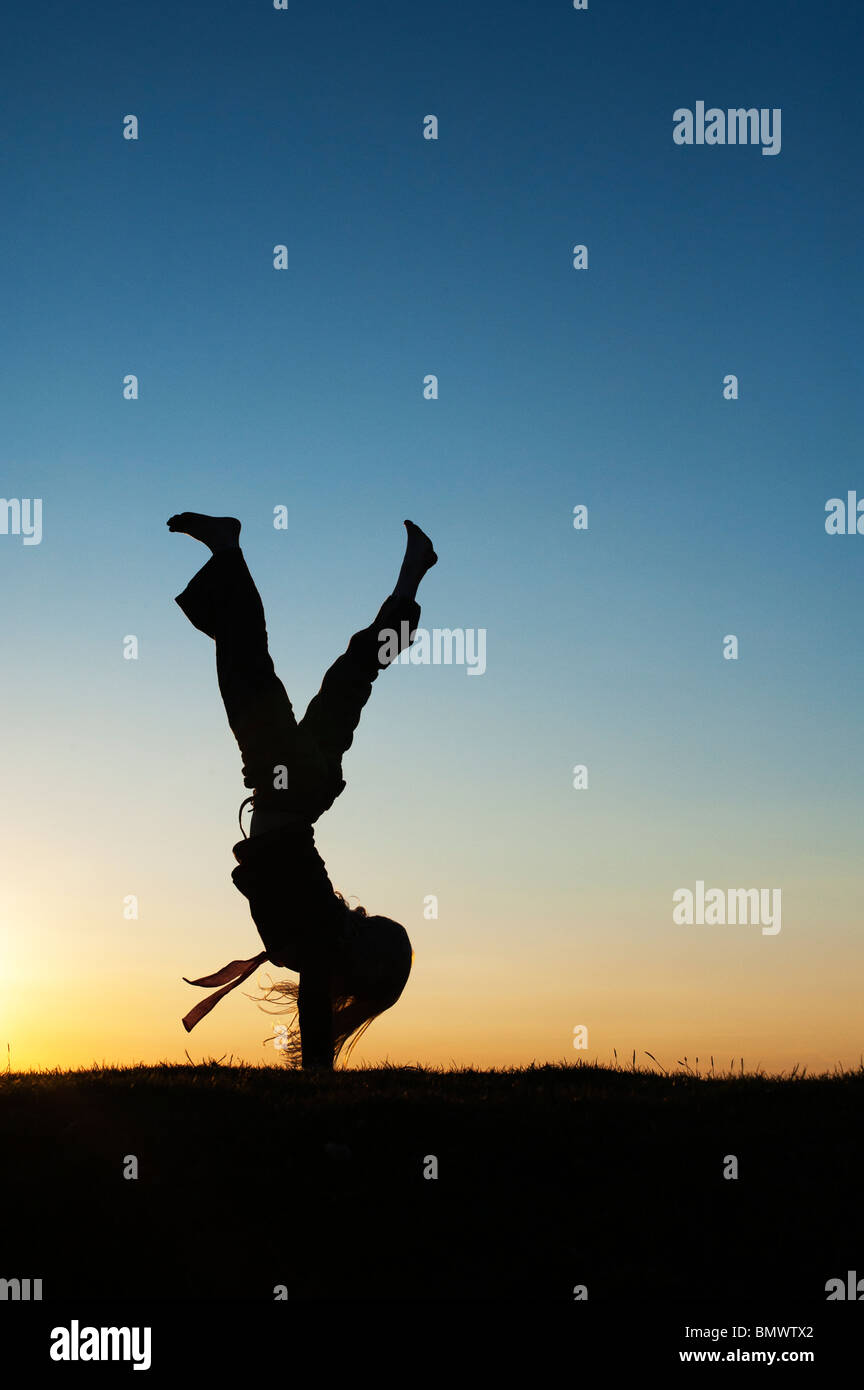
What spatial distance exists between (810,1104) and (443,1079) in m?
3.42

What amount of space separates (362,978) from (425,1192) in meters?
3.80

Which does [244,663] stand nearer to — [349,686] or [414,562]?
[349,686]

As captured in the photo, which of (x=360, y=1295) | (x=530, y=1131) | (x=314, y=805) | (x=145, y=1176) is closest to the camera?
(x=360, y=1295)

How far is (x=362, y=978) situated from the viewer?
11844 millimetres

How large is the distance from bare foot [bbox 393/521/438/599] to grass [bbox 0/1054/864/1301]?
4.89 meters

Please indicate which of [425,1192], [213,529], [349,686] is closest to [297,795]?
[349,686]

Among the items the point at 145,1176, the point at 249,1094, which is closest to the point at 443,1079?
the point at 249,1094

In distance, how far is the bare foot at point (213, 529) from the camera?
38.7ft

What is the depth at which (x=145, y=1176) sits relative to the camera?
8414 mm

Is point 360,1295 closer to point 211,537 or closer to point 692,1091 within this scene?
point 692,1091

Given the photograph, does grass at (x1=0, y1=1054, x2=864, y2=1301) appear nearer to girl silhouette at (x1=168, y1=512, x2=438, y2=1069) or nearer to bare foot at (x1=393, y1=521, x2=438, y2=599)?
girl silhouette at (x1=168, y1=512, x2=438, y2=1069)
